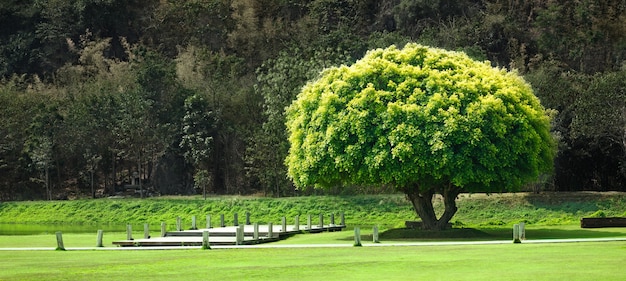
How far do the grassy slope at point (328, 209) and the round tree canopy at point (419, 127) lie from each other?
12.0 metres

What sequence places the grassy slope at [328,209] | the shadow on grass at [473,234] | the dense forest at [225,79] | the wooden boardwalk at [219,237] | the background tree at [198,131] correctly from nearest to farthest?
the wooden boardwalk at [219,237] < the shadow on grass at [473,234] < the grassy slope at [328,209] < the dense forest at [225,79] < the background tree at [198,131]

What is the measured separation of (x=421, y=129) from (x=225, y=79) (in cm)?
5021

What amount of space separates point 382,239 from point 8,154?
51.2 m

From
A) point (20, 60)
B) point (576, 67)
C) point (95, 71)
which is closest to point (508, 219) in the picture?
point (576, 67)

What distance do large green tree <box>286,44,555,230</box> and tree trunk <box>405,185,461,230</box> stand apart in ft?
0.16

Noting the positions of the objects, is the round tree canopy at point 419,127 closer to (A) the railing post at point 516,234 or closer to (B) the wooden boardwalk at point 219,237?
(B) the wooden boardwalk at point 219,237

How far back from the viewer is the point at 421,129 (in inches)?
2170

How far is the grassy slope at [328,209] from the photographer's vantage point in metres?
76.5

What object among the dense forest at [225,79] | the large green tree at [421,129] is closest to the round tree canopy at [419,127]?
the large green tree at [421,129]

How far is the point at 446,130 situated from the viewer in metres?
54.5

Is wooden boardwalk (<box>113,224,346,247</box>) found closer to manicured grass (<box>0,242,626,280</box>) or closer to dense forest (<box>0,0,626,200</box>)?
manicured grass (<box>0,242,626,280</box>)

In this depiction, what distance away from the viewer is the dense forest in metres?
88.8

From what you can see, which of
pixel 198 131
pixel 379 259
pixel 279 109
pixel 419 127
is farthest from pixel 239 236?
pixel 198 131

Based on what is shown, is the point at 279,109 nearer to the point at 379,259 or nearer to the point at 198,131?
the point at 198,131
